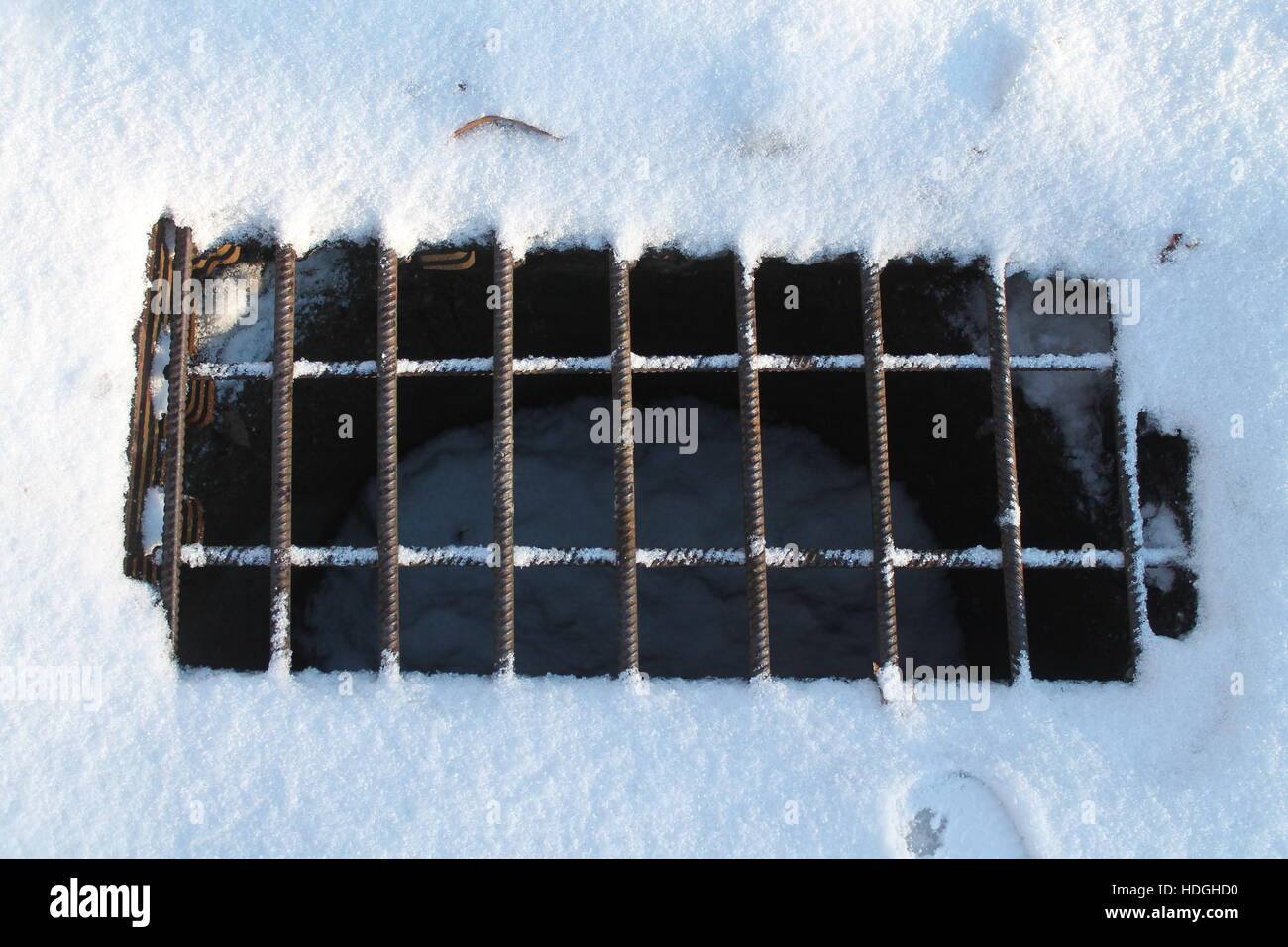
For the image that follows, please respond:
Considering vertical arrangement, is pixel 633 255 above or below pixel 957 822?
above

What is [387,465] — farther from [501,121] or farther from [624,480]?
[501,121]

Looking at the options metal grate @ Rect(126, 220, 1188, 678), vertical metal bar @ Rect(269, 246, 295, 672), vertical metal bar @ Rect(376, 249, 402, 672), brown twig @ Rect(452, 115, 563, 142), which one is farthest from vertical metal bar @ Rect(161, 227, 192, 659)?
brown twig @ Rect(452, 115, 563, 142)

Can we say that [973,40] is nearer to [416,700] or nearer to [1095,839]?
[1095,839]

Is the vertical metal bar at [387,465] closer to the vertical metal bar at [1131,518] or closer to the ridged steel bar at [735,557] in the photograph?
the ridged steel bar at [735,557]

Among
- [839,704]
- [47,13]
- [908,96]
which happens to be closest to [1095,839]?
[839,704]

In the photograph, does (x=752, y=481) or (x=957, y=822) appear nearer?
(x=957, y=822)


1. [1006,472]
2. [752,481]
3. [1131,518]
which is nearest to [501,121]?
[752,481]
